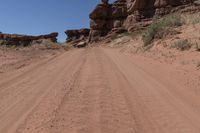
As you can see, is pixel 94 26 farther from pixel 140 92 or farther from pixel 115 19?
pixel 140 92

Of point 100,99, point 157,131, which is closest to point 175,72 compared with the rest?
point 100,99

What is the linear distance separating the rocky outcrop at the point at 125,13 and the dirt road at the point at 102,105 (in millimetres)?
40299

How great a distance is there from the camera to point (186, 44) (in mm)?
13656

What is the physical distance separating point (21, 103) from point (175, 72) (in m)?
5.33

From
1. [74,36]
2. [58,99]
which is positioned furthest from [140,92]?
[74,36]

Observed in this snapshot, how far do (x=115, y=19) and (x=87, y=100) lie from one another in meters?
58.8

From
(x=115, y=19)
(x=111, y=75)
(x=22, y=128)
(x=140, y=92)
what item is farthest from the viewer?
(x=115, y=19)

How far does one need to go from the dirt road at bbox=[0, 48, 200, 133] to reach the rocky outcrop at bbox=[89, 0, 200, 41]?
40299mm

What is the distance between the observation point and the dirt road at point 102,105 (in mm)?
4738

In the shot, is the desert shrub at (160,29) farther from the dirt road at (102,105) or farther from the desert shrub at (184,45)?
the dirt road at (102,105)

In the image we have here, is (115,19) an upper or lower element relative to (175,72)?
upper

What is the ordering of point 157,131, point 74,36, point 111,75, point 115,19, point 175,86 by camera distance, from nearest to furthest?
1. point 157,131
2. point 175,86
3. point 111,75
4. point 115,19
5. point 74,36

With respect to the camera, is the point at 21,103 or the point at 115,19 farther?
the point at 115,19

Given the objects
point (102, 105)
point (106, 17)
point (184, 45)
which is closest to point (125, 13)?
point (106, 17)
